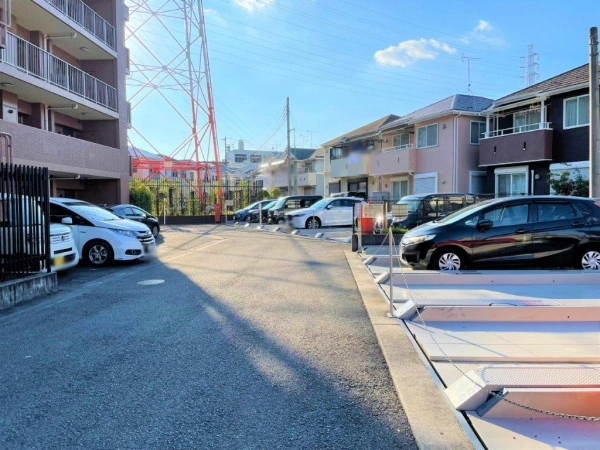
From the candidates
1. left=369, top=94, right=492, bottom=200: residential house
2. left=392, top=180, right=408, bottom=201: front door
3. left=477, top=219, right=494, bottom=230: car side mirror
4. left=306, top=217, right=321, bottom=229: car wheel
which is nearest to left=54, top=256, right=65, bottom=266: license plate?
left=477, top=219, right=494, bottom=230: car side mirror

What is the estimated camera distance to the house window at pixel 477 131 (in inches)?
997

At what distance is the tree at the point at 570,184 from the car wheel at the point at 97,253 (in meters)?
16.3

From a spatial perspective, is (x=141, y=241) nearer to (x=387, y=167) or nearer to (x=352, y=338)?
(x=352, y=338)

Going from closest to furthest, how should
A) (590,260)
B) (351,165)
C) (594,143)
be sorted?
1. (590,260)
2. (594,143)
3. (351,165)

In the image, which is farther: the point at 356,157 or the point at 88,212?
the point at 356,157

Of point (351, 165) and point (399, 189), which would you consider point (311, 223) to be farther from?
point (351, 165)

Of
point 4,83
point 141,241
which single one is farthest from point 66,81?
point 141,241

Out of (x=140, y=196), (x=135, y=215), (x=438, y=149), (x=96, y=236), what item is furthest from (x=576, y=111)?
(x=140, y=196)

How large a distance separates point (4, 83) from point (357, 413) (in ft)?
57.3

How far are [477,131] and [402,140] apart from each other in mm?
5426

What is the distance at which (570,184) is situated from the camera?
17891 mm

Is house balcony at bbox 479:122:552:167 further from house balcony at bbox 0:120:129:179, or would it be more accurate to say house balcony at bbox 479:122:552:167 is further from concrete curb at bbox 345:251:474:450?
house balcony at bbox 0:120:129:179

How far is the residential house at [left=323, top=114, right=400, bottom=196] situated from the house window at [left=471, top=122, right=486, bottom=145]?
24.6ft

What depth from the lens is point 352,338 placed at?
211 inches
